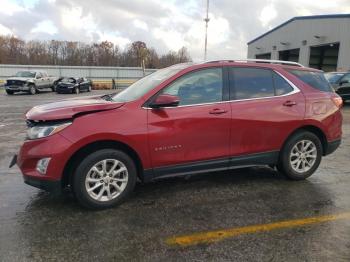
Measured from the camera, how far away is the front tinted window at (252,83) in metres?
5.27

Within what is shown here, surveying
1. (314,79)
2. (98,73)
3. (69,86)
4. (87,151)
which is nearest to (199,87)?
(87,151)

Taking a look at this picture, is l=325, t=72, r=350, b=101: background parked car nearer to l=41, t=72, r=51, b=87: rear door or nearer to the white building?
the white building

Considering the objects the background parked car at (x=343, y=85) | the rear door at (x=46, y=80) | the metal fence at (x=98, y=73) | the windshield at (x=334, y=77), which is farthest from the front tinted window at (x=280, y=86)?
the metal fence at (x=98, y=73)

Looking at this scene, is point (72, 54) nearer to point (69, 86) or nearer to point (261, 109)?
point (69, 86)

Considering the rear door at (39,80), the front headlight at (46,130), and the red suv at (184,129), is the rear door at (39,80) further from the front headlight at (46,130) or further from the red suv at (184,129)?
the front headlight at (46,130)

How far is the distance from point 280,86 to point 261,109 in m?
0.53

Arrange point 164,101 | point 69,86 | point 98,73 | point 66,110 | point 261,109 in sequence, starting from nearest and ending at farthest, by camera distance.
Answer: point 66,110
point 164,101
point 261,109
point 69,86
point 98,73

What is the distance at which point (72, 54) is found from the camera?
89062mm

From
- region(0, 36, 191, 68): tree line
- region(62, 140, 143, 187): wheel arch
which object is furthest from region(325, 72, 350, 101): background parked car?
region(0, 36, 191, 68): tree line

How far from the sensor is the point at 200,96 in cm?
499

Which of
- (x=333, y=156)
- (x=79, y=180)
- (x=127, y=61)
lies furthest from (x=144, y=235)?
(x=127, y=61)

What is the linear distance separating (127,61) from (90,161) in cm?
8213

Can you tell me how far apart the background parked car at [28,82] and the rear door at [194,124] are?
84.5 feet

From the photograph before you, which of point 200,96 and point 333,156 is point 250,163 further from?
point 333,156
